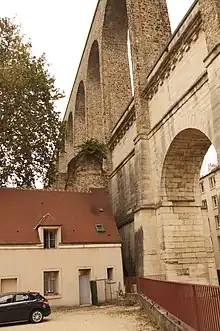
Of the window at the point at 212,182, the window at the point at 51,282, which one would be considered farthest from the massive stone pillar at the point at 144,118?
the window at the point at 212,182

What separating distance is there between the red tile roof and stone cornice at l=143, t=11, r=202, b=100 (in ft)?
22.6

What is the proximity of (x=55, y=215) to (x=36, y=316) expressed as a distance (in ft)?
22.3

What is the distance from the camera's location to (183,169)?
16.3 m

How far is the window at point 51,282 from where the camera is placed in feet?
55.2

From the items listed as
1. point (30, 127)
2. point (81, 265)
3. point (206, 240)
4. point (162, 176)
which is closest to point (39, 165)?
point (30, 127)

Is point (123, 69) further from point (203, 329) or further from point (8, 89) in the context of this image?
point (203, 329)

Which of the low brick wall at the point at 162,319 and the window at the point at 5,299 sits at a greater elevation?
the window at the point at 5,299

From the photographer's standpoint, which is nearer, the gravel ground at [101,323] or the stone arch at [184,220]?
the gravel ground at [101,323]

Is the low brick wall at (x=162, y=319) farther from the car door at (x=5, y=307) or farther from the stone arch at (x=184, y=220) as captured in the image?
the car door at (x=5, y=307)

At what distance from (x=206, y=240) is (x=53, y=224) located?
7.20 meters

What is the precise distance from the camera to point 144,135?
57.0 feet

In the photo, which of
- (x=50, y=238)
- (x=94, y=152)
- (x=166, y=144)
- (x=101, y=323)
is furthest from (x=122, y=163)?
(x=101, y=323)

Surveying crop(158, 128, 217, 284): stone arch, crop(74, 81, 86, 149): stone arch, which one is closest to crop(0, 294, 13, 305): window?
crop(158, 128, 217, 284): stone arch

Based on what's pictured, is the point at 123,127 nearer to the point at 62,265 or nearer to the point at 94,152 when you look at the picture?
the point at 94,152
